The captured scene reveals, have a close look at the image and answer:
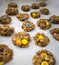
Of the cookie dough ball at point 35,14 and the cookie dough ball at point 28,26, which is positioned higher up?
the cookie dough ball at point 35,14

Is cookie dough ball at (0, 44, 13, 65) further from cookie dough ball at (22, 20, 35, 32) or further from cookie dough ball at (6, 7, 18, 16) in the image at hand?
cookie dough ball at (6, 7, 18, 16)

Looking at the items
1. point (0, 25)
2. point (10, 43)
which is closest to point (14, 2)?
point (0, 25)

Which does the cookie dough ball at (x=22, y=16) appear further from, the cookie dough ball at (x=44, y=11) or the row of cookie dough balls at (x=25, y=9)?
the cookie dough ball at (x=44, y=11)

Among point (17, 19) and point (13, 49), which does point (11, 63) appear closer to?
point (13, 49)

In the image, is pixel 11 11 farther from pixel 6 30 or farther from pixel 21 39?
pixel 21 39

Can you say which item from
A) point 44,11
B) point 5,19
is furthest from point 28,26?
point 44,11

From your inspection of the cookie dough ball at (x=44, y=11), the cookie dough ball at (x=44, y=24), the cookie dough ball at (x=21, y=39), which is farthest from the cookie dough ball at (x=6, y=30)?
the cookie dough ball at (x=44, y=11)
